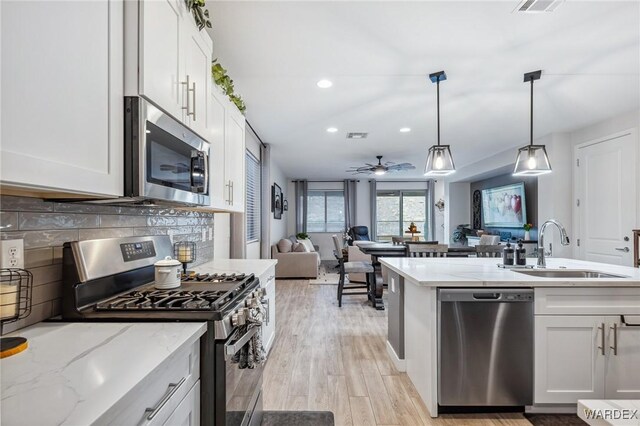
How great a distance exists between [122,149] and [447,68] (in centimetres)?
267

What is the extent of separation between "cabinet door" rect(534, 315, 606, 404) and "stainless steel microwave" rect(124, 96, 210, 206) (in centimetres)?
219

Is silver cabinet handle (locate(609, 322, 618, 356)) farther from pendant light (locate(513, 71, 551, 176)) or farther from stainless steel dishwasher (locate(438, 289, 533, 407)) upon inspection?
pendant light (locate(513, 71, 551, 176))

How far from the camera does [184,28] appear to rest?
1646mm

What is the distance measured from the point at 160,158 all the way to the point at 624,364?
113 inches

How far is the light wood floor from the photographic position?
6.93 ft

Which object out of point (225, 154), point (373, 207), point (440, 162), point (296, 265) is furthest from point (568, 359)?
point (373, 207)

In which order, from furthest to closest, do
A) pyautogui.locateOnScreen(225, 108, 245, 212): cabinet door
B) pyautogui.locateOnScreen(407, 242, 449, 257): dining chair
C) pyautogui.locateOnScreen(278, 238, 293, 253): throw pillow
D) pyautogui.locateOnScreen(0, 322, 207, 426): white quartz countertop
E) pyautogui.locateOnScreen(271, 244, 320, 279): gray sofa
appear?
1. pyautogui.locateOnScreen(278, 238, 293, 253): throw pillow
2. pyautogui.locateOnScreen(271, 244, 320, 279): gray sofa
3. pyautogui.locateOnScreen(407, 242, 449, 257): dining chair
4. pyautogui.locateOnScreen(225, 108, 245, 212): cabinet door
5. pyautogui.locateOnScreen(0, 322, 207, 426): white quartz countertop

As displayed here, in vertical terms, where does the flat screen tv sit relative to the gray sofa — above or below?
above

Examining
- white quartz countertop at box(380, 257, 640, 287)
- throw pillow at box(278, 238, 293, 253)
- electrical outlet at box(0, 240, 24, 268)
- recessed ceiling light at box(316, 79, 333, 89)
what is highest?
recessed ceiling light at box(316, 79, 333, 89)

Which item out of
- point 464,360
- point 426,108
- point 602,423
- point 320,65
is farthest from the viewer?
point 426,108

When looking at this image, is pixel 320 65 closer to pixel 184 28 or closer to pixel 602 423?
pixel 184 28

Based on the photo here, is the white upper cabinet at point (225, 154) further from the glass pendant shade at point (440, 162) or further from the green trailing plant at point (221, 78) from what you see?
the glass pendant shade at point (440, 162)

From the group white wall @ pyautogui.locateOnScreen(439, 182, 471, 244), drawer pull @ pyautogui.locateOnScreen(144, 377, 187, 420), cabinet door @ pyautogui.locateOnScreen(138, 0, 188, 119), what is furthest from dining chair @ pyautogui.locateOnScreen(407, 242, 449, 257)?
white wall @ pyautogui.locateOnScreen(439, 182, 471, 244)

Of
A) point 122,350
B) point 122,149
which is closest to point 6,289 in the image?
point 122,350
